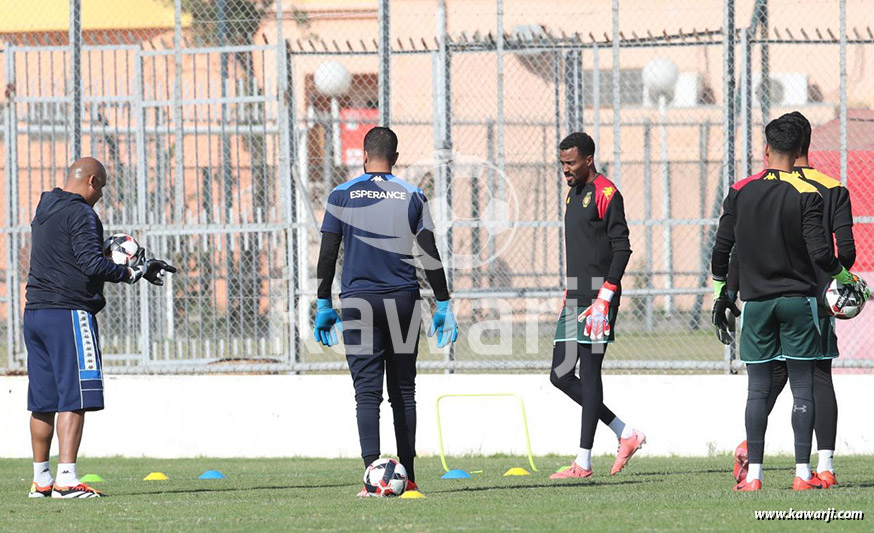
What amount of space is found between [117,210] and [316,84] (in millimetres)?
6359

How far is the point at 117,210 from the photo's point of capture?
39.1ft

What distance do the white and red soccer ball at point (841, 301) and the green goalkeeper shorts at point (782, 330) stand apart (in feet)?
0.28

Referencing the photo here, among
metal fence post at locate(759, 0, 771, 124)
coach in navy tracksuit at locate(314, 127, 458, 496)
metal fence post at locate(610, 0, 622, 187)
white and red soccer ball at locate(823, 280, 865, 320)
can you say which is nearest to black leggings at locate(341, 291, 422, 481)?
coach in navy tracksuit at locate(314, 127, 458, 496)

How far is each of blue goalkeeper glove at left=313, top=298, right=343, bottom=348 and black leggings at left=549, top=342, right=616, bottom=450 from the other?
1.63m

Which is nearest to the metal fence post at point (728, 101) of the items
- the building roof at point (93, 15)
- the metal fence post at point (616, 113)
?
the metal fence post at point (616, 113)

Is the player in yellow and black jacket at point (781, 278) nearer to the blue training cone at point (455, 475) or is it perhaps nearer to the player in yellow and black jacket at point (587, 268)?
the player in yellow and black jacket at point (587, 268)

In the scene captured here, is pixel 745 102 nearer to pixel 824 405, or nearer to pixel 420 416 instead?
pixel 420 416

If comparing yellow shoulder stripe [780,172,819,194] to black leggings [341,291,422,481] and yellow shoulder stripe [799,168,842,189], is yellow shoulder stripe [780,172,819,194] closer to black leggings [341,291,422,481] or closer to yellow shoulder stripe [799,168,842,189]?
yellow shoulder stripe [799,168,842,189]

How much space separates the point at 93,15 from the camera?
17578 millimetres

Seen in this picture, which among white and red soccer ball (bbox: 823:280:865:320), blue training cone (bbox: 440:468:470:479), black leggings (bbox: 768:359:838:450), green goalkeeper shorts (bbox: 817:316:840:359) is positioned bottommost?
blue training cone (bbox: 440:468:470:479)

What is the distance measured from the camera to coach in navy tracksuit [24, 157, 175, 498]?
7.54 meters

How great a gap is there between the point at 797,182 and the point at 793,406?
3.71 ft

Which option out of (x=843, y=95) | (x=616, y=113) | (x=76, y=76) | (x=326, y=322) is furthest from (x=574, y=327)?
(x=76, y=76)

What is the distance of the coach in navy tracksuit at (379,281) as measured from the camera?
7.17m
